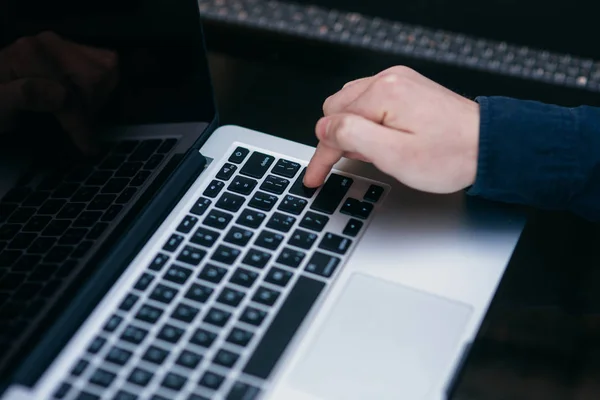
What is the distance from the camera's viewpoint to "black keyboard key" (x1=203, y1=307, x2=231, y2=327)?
0.54 m

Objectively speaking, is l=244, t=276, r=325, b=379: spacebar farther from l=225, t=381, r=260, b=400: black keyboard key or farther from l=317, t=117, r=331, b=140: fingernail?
l=317, t=117, r=331, b=140: fingernail

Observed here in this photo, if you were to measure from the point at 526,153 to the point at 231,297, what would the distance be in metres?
0.28

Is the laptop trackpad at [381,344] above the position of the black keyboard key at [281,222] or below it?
below

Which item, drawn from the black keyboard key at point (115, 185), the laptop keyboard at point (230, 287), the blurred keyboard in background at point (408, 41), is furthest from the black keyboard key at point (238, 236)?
the blurred keyboard in background at point (408, 41)

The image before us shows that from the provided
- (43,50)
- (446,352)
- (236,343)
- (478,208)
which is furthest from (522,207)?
(43,50)

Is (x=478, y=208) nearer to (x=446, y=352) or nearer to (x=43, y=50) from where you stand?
(x=446, y=352)

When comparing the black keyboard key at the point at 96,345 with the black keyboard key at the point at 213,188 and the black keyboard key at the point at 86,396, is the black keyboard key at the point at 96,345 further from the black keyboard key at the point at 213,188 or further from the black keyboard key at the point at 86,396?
the black keyboard key at the point at 213,188

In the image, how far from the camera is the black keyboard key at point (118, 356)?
51 cm

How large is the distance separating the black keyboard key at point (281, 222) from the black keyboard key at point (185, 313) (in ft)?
0.35

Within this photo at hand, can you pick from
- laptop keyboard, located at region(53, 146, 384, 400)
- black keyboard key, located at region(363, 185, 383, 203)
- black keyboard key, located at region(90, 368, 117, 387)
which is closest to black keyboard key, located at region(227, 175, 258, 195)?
laptop keyboard, located at region(53, 146, 384, 400)

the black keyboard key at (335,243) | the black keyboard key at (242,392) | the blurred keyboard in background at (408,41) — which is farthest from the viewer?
the blurred keyboard in background at (408,41)

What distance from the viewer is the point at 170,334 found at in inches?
20.8

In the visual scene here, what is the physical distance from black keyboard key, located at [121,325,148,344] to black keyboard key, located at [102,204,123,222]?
110mm

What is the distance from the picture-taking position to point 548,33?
79 centimetres
